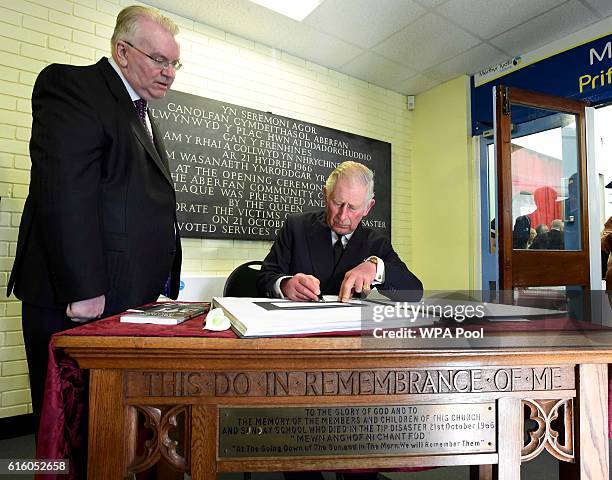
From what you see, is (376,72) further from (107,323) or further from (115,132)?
(107,323)

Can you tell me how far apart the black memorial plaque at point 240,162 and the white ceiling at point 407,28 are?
0.63 m

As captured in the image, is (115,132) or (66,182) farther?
(115,132)

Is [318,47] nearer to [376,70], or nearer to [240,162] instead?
[376,70]

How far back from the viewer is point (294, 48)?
12.5 ft

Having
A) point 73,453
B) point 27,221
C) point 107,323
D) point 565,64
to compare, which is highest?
point 565,64

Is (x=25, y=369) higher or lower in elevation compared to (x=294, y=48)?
lower

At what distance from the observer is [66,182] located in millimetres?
1197

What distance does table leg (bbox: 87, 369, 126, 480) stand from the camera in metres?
0.69

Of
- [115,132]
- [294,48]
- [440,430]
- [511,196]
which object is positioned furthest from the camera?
[294,48]

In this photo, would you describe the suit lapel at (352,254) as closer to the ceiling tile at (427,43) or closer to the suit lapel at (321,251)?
the suit lapel at (321,251)

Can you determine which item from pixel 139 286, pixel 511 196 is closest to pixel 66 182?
pixel 139 286

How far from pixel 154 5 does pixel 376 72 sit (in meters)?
2.10

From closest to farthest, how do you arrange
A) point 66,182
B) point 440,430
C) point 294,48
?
point 440,430
point 66,182
point 294,48

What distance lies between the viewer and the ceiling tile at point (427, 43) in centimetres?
344
